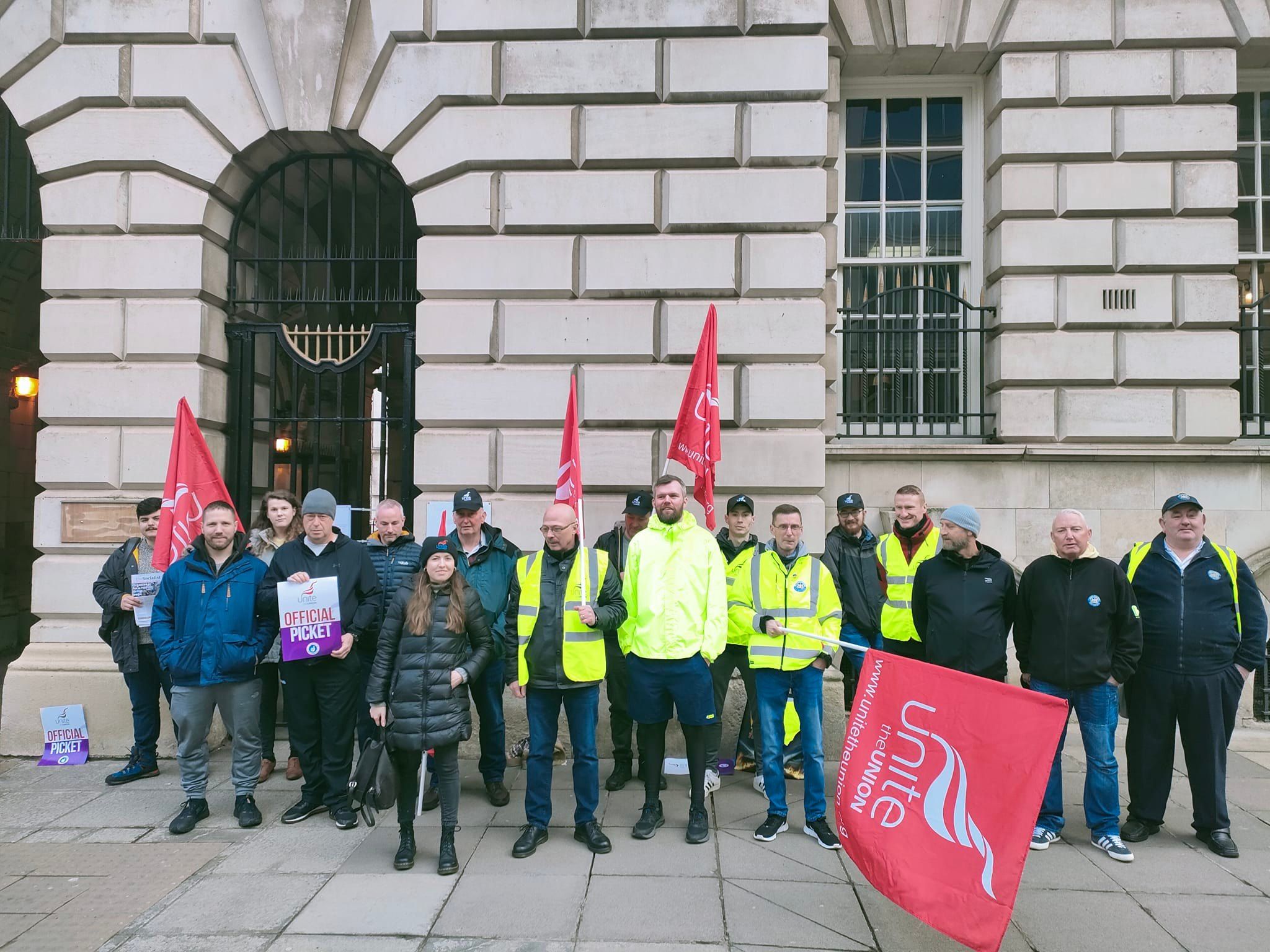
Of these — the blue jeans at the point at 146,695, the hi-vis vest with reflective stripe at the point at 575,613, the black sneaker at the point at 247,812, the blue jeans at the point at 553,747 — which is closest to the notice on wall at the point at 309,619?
the black sneaker at the point at 247,812

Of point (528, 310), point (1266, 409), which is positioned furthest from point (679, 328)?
point (1266, 409)

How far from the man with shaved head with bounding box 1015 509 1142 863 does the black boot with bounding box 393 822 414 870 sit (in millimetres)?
3800

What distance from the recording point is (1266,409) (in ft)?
26.4

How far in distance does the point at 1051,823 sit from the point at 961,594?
1.56m

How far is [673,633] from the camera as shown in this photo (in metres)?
5.05

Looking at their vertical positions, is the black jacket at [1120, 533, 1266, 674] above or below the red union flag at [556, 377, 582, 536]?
below

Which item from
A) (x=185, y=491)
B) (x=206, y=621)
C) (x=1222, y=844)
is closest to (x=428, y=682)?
(x=206, y=621)

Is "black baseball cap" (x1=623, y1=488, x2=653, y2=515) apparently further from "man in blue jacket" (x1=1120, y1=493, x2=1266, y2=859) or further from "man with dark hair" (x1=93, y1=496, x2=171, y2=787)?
"man with dark hair" (x1=93, y1=496, x2=171, y2=787)

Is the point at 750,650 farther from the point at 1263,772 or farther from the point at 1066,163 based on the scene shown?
the point at 1066,163

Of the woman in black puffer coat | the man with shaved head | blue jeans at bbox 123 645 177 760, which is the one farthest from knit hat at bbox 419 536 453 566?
the man with shaved head

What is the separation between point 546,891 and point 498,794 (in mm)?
1473

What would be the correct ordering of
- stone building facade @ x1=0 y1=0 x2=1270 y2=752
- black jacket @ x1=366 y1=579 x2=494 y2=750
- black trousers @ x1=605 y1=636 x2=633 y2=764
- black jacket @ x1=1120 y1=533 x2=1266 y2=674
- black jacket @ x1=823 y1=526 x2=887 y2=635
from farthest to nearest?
stone building facade @ x1=0 y1=0 x2=1270 y2=752, black trousers @ x1=605 y1=636 x2=633 y2=764, black jacket @ x1=823 y1=526 x2=887 y2=635, black jacket @ x1=1120 y1=533 x2=1266 y2=674, black jacket @ x1=366 y1=579 x2=494 y2=750

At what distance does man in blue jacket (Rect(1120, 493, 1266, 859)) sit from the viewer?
514cm

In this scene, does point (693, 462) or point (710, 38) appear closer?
point (693, 462)
